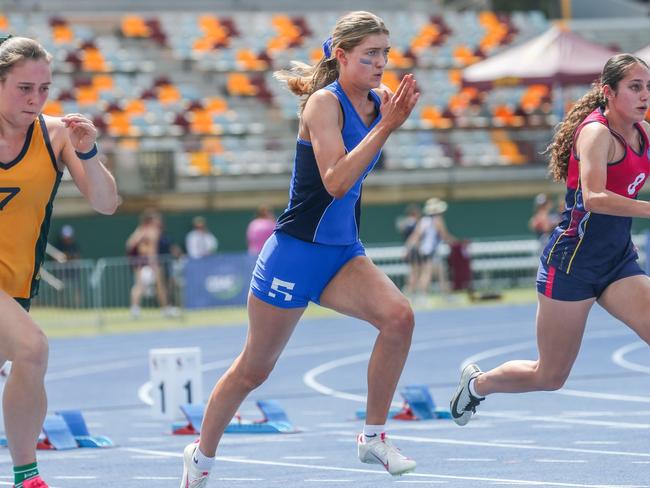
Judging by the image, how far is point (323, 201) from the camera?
696 cm

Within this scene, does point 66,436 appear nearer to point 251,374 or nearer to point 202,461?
point 202,461

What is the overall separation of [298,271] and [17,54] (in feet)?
5.39

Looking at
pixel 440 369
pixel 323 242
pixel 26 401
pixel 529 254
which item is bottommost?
pixel 529 254

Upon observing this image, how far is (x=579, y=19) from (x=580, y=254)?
38592mm

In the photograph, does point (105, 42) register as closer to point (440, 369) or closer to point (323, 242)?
point (440, 369)

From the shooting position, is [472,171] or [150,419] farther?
[472,171]

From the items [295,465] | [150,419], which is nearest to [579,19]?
[150,419]

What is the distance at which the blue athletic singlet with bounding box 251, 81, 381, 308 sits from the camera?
22.8 feet

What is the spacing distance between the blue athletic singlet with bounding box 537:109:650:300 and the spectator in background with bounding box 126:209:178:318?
16606 millimetres

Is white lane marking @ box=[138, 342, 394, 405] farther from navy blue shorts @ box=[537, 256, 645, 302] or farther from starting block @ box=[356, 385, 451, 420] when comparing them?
navy blue shorts @ box=[537, 256, 645, 302]

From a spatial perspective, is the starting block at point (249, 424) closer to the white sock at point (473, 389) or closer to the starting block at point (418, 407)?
the starting block at point (418, 407)

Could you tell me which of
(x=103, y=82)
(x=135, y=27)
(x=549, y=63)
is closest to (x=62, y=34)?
(x=135, y=27)

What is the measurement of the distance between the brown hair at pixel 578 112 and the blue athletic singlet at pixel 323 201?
1283 millimetres

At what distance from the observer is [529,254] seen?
2880cm
